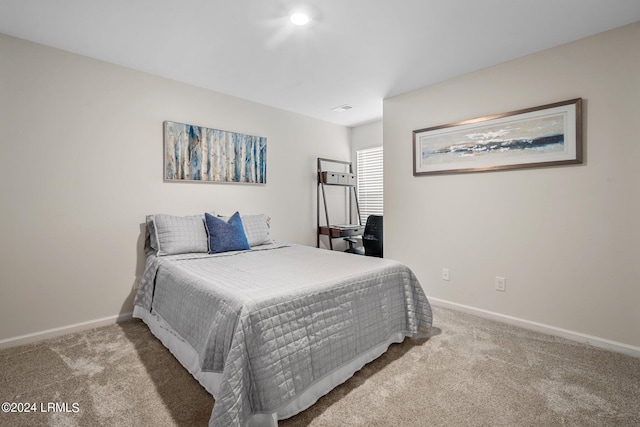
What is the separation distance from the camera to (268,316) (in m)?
1.51

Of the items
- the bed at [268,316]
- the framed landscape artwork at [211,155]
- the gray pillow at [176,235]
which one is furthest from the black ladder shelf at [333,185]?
the gray pillow at [176,235]

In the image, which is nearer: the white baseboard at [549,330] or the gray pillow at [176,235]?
the white baseboard at [549,330]

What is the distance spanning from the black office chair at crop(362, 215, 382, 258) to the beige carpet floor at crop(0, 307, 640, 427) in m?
1.64

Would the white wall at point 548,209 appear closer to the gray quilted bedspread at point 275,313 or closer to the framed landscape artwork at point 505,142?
the framed landscape artwork at point 505,142

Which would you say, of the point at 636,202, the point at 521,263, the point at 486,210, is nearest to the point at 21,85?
the point at 486,210

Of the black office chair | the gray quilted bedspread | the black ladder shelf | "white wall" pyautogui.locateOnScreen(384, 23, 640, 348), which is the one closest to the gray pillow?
the gray quilted bedspread

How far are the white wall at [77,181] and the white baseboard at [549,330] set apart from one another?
2.78m

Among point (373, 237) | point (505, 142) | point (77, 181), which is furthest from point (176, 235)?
point (505, 142)

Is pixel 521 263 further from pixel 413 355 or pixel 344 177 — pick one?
pixel 344 177

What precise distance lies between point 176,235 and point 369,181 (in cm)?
309

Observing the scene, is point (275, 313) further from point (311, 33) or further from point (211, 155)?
point (211, 155)

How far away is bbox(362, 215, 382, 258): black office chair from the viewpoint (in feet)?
13.1

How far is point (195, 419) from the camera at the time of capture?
5.00ft

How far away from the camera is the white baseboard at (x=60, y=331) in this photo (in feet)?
7.60
